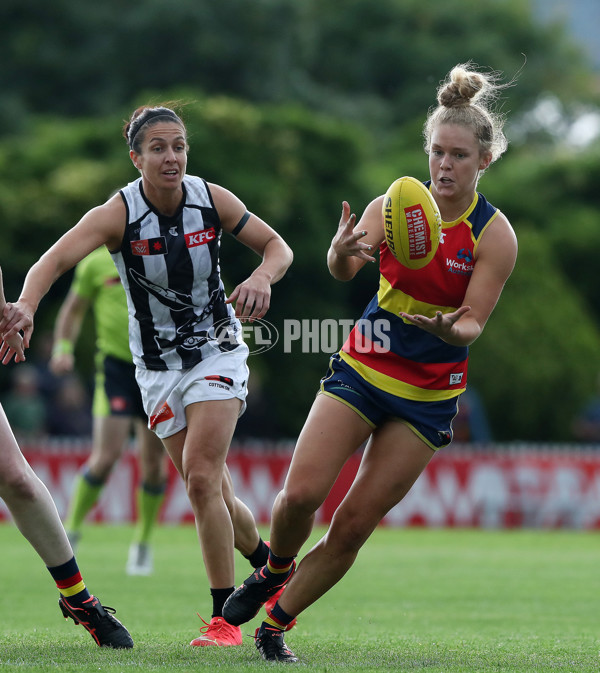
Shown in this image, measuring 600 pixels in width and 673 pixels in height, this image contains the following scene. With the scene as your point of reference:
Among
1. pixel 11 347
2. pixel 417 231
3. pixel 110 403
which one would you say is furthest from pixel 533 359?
pixel 11 347

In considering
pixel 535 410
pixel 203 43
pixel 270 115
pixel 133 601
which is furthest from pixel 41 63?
pixel 133 601

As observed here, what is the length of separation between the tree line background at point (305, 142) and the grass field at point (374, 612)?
538 centimetres

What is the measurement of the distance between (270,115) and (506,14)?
21.5m

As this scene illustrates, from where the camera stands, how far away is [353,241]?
5164 millimetres

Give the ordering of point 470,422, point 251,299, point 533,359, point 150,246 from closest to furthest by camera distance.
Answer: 1. point 251,299
2. point 150,246
3. point 470,422
4. point 533,359

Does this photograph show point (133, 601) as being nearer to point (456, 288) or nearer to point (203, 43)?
point (456, 288)

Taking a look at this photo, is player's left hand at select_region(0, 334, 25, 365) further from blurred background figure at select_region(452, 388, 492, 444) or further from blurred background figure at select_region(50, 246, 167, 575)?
blurred background figure at select_region(452, 388, 492, 444)

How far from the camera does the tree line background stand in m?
17.9

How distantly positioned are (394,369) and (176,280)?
1230 millimetres

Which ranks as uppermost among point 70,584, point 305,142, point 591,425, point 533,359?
point 305,142

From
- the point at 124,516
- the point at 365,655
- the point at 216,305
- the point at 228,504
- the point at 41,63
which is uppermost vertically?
the point at 41,63

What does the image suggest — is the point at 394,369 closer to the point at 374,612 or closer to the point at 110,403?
A: the point at 374,612

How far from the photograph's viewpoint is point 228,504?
6168 millimetres

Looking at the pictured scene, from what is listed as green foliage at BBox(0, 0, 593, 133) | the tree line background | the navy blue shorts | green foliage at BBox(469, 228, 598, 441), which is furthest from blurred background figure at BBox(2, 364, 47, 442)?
green foliage at BBox(0, 0, 593, 133)
